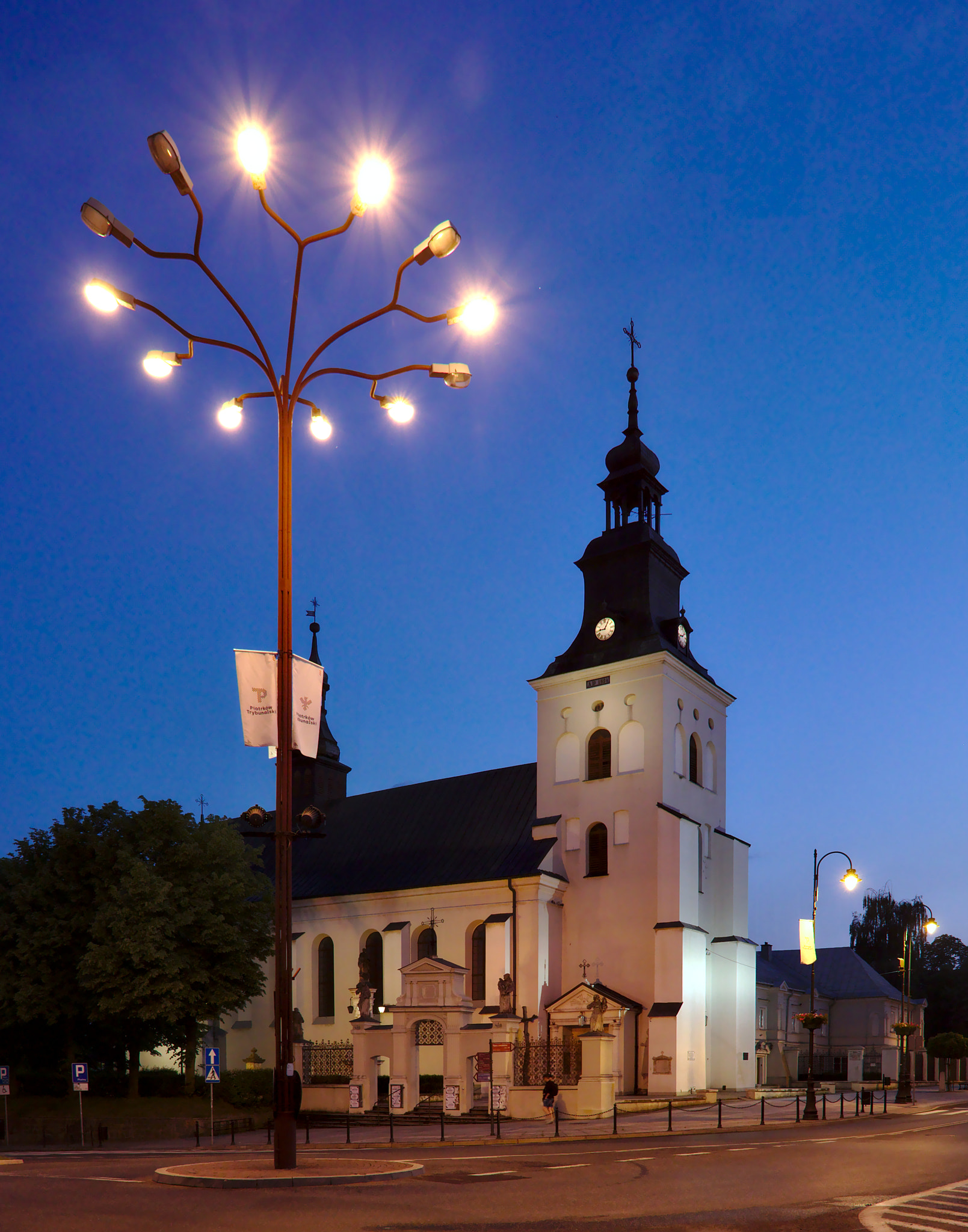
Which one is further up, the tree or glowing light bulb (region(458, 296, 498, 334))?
glowing light bulb (region(458, 296, 498, 334))

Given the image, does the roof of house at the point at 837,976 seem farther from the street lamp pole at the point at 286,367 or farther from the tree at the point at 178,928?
the street lamp pole at the point at 286,367

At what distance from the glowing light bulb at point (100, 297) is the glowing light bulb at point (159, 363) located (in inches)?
41.3

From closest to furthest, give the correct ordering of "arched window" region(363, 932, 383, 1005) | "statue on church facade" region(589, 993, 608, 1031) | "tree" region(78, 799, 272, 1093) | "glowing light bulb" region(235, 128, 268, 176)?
1. "glowing light bulb" region(235, 128, 268, 176)
2. "statue on church facade" region(589, 993, 608, 1031)
3. "tree" region(78, 799, 272, 1093)
4. "arched window" region(363, 932, 383, 1005)

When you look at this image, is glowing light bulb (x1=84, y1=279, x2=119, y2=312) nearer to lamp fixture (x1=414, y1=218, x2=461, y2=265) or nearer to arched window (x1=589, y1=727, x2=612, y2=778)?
lamp fixture (x1=414, y1=218, x2=461, y2=265)

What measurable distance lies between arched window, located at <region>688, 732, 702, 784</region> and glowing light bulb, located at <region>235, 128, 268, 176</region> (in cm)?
3587

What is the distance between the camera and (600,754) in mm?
45375

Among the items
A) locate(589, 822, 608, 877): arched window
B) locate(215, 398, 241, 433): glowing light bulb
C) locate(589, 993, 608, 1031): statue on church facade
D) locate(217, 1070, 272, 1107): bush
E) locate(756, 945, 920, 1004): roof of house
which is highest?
locate(215, 398, 241, 433): glowing light bulb

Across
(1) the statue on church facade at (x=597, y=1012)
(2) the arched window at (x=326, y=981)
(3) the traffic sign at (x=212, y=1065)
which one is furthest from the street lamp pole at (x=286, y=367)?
(2) the arched window at (x=326, y=981)

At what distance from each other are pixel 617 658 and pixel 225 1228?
36563 millimetres

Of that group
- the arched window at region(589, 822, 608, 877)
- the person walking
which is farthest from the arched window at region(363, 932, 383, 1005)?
the person walking

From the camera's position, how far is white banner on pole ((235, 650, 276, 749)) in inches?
555

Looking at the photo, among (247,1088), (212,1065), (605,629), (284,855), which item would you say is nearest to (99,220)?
(284,855)

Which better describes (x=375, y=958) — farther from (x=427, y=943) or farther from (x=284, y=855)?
(x=284, y=855)

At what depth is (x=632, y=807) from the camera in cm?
4341
